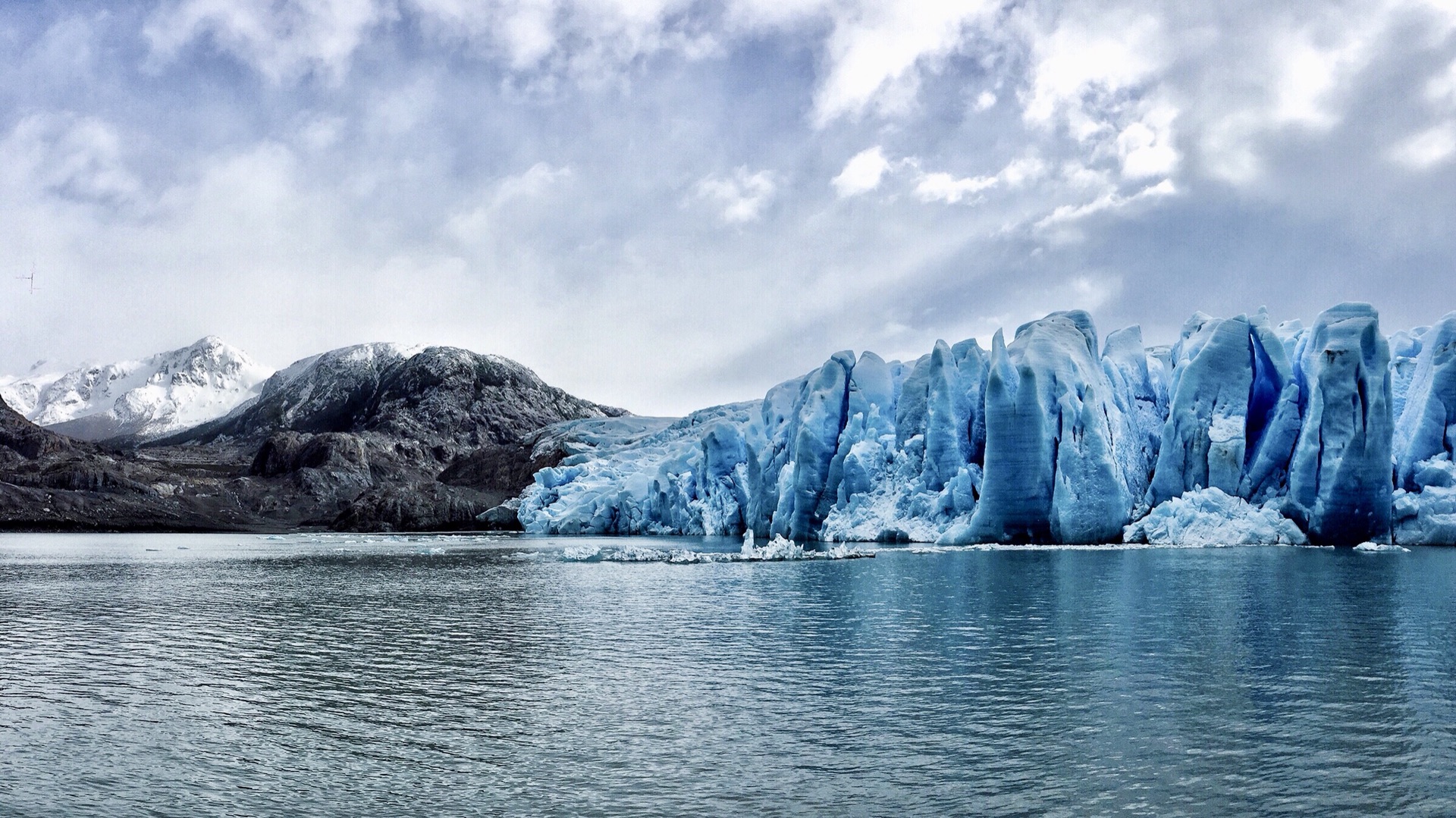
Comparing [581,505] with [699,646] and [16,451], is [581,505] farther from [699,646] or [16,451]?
[16,451]

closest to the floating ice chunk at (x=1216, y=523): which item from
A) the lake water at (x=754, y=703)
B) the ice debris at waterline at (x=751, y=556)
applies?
the ice debris at waterline at (x=751, y=556)

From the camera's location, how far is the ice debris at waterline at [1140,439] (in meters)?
46.2

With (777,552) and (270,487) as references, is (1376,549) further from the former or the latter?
(270,487)

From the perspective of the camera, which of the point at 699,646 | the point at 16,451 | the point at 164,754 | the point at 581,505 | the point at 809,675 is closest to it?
the point at 164,754

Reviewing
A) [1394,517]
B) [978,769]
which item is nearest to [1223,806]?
[978,769]

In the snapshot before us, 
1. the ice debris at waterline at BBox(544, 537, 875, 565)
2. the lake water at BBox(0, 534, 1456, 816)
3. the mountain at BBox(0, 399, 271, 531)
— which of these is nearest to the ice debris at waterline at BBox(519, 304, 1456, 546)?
the ice debris at waterline at BBox(544, 537, 875, 565)

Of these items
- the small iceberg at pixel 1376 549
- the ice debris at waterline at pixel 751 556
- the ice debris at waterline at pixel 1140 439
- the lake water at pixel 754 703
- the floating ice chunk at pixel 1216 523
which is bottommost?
the lake water at pixel 754 703

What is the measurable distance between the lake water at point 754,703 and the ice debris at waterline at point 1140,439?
1871 centimetres

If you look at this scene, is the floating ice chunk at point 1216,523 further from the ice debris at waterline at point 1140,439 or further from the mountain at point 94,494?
the mountain at point 94,494

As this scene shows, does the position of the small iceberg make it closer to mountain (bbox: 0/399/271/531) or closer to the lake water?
the lake water

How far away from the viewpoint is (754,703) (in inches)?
564

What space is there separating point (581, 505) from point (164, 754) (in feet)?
266

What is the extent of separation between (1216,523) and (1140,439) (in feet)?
28.1

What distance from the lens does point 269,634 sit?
22.3 m
